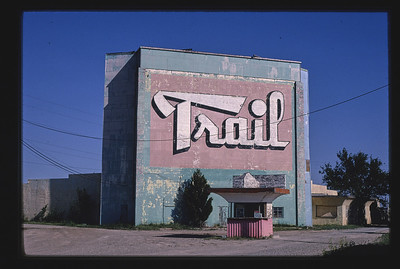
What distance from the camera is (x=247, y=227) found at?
993 inches

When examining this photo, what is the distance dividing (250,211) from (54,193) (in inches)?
973

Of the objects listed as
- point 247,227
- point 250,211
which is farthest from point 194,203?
point 247,227

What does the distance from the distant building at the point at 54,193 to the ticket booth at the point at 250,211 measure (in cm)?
1986

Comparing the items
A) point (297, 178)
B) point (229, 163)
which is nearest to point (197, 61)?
point (229, 163)

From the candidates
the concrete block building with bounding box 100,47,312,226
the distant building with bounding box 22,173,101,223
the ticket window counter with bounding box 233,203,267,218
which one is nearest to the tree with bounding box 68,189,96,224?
the distant building with bounding box 22,173,101,223

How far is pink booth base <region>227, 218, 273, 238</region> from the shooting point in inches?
990

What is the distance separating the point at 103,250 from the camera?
19.1 m

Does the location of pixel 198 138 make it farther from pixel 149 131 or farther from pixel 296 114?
pixel 296 114

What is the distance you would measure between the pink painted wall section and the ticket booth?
1261cm

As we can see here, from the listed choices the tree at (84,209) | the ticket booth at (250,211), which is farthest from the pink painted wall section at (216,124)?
the ticket booth at (250,211)

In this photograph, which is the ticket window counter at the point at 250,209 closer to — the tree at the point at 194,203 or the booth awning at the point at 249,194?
the booth awning at the point at 249,194

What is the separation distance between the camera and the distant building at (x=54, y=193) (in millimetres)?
43219

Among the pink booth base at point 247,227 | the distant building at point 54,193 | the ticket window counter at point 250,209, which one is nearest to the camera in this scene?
the pink booth base at point 247,227

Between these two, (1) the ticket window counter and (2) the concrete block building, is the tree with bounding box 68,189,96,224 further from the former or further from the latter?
(1) the ticket window counter
